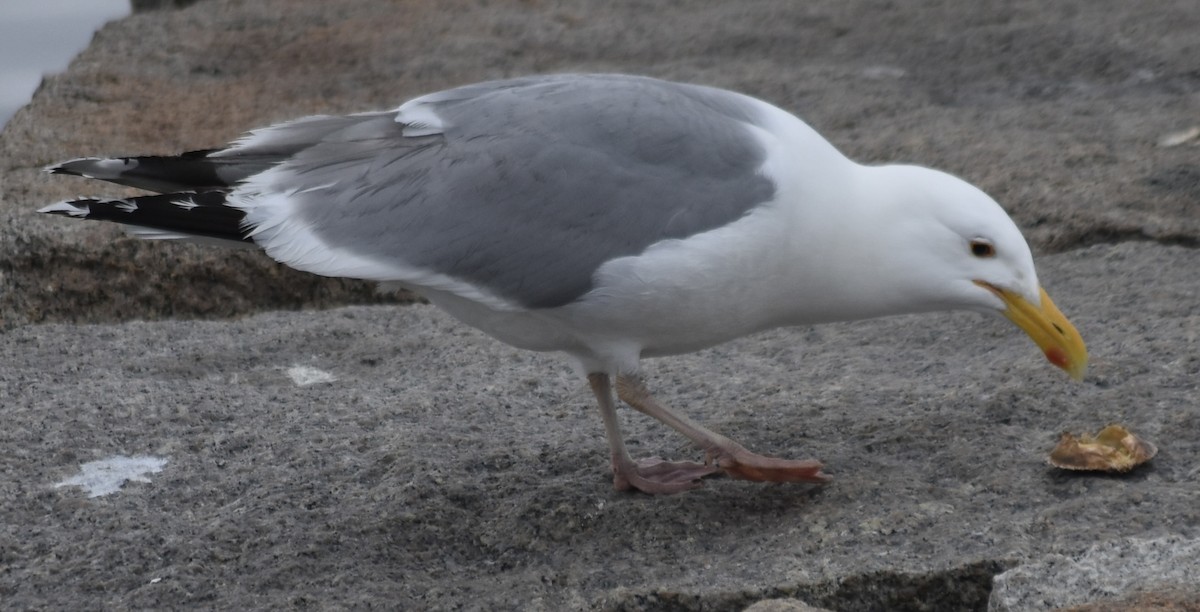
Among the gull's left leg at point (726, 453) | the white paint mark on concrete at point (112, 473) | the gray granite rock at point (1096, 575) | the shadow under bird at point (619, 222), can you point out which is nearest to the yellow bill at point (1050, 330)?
the shadow under bird at point (619, 222)

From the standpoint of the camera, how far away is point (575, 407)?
3729 millimetres

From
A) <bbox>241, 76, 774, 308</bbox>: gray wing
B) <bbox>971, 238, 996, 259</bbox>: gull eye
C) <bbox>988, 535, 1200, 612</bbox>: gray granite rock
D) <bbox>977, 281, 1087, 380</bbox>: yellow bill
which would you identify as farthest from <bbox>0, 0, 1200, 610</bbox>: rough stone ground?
<bbox>241, 76, 774, 308</bbox>: gray wing

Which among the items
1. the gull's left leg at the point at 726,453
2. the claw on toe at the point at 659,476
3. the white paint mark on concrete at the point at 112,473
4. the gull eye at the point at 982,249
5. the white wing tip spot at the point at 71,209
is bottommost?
the claw on toe at the point at 659,476

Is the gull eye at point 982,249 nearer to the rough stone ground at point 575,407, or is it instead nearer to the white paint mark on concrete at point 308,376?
the rough stone ground at point 575,407

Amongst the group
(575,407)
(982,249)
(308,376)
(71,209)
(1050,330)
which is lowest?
(575,407)

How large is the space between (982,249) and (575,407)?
3.93ft

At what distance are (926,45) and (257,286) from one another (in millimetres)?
3351

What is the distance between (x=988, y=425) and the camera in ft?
10.5

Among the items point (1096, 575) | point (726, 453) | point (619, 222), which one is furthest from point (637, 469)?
point (1096, 575)

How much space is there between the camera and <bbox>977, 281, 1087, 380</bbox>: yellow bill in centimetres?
302

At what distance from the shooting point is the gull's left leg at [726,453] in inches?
120

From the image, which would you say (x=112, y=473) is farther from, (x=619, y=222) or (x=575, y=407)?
(x=619, y=222)

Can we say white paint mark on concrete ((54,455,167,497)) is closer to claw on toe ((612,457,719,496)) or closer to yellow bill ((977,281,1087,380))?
claw on toe ((612,457,719,496))

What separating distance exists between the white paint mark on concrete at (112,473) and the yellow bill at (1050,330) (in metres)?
1.96
